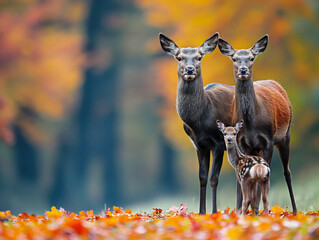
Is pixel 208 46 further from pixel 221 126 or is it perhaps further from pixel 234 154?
pixel 234 154

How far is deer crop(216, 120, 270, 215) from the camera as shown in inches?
288

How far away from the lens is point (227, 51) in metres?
8.61

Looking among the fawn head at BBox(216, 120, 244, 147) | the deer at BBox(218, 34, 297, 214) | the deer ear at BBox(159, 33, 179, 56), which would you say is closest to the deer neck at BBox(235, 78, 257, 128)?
the deer at BBox(218, 34, 297, 214)

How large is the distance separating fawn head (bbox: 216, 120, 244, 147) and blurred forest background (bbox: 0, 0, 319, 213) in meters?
11.4

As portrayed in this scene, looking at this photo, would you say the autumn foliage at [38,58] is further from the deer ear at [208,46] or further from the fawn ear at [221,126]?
the fawn ear at [221,126]

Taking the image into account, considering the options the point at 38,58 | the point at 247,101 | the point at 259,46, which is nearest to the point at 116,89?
the point at 38,58

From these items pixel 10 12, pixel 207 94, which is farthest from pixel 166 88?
pixel 207 94

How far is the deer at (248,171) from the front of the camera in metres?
7.32

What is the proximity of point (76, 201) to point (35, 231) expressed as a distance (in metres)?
16.9

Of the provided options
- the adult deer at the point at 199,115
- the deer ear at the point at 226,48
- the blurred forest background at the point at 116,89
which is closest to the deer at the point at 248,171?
the adult deer at the point at 199,115

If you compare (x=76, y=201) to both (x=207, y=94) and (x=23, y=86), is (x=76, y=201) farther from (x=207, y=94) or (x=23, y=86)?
(x=207, y=94)

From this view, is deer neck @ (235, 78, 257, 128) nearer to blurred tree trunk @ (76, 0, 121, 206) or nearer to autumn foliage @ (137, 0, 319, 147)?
autumn foliage @ (137, 0, 319, 147)

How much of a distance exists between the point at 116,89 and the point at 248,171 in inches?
669

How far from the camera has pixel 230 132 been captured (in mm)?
7938
